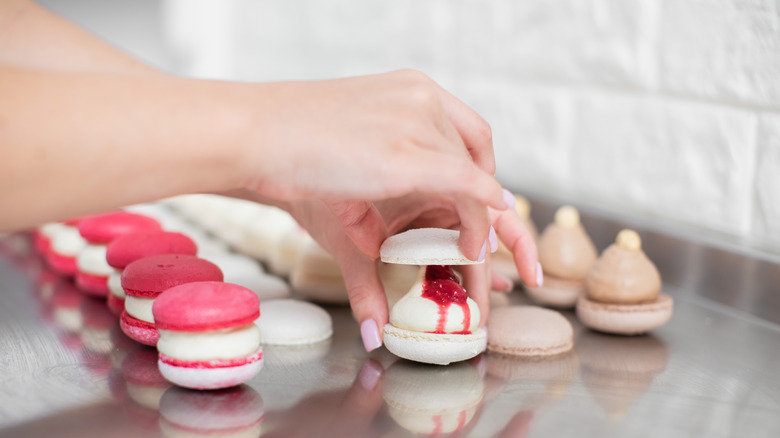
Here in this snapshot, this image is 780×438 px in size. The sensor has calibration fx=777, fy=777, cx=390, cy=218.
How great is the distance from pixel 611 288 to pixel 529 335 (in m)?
0.15

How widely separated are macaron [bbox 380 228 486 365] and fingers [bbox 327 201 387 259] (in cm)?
2

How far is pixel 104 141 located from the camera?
23.5 inches

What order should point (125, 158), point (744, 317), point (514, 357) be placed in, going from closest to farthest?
1. point (125, 158)
2. point (514, 357)
3. point (744, 317)

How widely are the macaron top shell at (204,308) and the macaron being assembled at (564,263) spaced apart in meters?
0.47

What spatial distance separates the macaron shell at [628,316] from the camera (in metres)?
0.95

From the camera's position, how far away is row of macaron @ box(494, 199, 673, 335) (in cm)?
95

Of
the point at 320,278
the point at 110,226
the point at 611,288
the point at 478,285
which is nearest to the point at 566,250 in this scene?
the point at 611,288

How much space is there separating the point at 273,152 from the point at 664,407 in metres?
0.44

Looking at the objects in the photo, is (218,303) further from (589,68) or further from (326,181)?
(589,68)

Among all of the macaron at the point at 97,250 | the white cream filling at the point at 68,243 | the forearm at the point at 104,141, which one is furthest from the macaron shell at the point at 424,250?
the white cream filling at the point at 68,243

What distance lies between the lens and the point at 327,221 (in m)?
0.94

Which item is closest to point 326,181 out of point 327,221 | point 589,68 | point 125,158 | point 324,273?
point 125,158

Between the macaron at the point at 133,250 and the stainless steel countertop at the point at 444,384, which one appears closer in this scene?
the stainless steel countertop at the point at 444,384

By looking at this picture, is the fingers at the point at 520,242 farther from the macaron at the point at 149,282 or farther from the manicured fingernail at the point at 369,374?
the macaron at the point at 149,282
